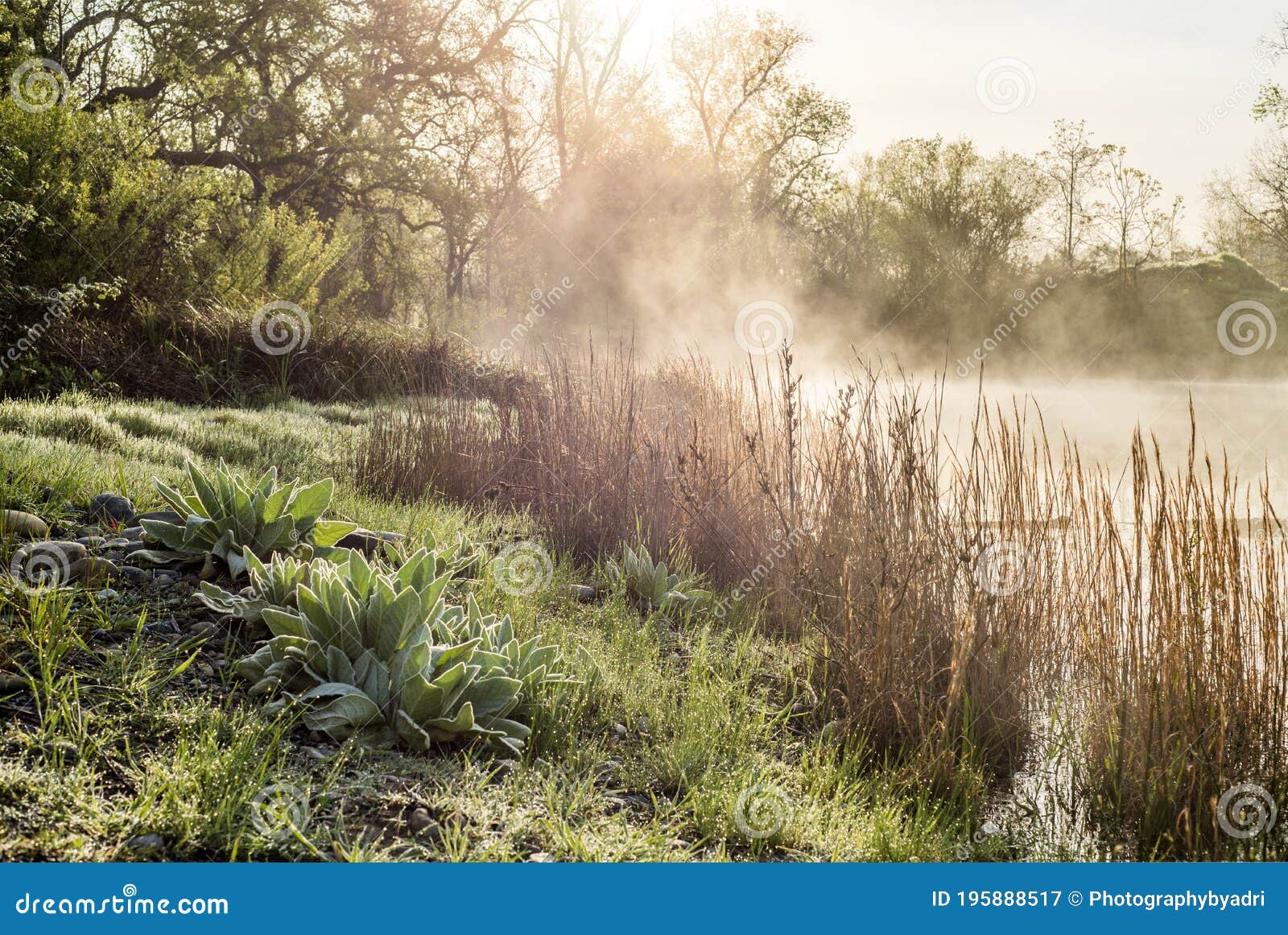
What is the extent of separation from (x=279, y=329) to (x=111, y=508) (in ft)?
20.4

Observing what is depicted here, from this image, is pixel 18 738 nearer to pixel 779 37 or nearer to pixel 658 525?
pixel 658 525

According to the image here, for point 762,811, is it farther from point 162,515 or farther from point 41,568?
point 162,515

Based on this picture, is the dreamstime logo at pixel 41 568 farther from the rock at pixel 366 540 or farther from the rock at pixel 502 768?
the rock at pixel 502 768

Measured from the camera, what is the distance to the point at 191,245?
30.9ft

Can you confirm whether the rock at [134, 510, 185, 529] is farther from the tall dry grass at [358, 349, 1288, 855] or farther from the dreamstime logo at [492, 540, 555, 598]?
the tall dry grass at [358, 349, 1288, 855]

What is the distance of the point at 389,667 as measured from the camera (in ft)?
7.67

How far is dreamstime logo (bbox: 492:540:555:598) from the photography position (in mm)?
3521

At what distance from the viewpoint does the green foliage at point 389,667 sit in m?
2.23

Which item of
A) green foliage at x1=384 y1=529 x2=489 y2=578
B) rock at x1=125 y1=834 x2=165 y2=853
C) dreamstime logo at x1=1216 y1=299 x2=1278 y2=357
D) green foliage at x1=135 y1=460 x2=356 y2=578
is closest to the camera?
rock at x1=125 y1=834 x2=165 y2=853

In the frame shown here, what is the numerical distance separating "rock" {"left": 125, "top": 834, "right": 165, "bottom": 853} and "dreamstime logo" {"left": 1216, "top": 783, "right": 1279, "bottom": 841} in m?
2.56

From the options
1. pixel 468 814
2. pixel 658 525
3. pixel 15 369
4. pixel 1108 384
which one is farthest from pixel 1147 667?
pixel 1108 384

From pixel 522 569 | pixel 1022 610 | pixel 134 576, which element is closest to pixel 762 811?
pixel 1022 610

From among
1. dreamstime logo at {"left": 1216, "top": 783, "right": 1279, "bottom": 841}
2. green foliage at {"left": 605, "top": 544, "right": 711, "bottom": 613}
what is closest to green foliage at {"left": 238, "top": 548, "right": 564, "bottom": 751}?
green foliage at {"left": 605, "top": 544, "right": 711, "bottom": 613}

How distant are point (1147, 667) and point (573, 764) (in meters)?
1.68
